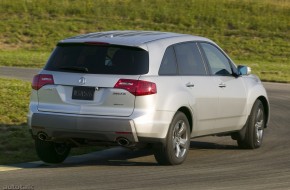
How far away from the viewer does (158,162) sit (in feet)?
38.0

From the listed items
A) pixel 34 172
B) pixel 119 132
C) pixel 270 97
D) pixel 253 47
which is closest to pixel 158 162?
pixel 119 132

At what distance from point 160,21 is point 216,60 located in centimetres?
4043

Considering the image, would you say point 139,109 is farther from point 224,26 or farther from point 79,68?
point 224,26

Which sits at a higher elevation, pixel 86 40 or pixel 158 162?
pixel 86 40

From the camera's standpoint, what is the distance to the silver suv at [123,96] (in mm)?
11031

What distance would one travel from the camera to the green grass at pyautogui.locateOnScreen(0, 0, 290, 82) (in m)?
46.0

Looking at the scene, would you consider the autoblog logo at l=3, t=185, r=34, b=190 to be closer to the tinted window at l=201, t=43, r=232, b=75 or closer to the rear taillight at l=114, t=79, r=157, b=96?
the rear taillight at l=114, t=79, r=157, b=96

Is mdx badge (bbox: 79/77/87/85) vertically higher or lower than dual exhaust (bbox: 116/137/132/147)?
higher

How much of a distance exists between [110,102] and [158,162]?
42.4 inches

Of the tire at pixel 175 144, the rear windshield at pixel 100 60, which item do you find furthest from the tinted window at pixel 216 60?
the rear windshield at pixel 100 60

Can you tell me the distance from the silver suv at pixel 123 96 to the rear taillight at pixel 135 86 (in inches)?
0.5

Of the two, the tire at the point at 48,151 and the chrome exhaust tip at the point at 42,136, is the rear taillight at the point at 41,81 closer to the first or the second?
the chrome exhaust tip at the point at 42,136

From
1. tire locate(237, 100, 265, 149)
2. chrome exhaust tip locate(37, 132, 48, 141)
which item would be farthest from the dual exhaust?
tire locate(237, 100, 265, 149)

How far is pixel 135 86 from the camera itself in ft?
36.2
